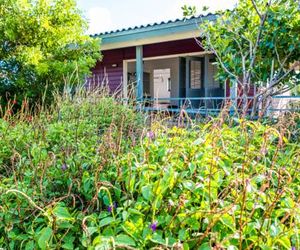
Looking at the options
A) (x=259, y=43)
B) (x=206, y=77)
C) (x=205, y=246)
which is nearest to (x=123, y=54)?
(x=206, y=77)

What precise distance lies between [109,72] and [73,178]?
1016cm

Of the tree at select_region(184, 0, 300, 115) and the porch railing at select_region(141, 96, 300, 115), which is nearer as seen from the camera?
the porch railing at select_region(141, 96, 300, 115)

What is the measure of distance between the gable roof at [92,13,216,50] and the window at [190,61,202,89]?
3323 millimetres

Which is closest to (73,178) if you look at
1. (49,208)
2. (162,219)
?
(49,208)

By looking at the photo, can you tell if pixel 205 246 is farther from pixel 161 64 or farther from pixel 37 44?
pixel 161 64

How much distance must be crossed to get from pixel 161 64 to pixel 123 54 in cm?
296

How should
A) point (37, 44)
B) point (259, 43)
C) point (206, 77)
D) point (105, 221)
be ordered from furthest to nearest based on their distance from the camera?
point (206, 77) < point (37, 44) < point (259, 43) < point (105, 221)

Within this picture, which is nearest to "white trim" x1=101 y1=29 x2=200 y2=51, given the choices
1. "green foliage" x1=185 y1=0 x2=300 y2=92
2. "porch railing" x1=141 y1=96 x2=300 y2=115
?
"porch railing" x1=141 y1=96 x2=300 y2=115

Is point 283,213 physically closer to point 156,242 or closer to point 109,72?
point 156,242

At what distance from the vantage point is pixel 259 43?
460 cm

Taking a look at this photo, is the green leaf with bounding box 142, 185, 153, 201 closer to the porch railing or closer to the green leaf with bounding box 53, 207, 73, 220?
the green leaf with bounding box 53, 207, 73, 220

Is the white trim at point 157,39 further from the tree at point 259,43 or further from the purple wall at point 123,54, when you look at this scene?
the tree at point 259,43

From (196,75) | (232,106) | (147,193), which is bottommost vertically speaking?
(147,193)

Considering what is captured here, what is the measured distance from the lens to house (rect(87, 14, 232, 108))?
7535 millimetres
